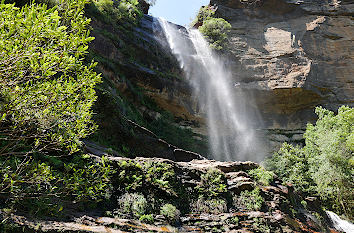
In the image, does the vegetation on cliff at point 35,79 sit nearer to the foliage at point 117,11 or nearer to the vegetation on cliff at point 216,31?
the foliage at point 117,11

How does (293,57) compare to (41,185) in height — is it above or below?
above

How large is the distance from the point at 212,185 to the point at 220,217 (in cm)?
138

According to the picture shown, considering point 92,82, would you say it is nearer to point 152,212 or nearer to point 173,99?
point 152,212

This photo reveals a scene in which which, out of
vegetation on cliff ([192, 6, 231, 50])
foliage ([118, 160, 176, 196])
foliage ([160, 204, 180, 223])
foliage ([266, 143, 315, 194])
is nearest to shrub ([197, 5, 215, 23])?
vegetation on cliff ([192, 6, 231, 50])

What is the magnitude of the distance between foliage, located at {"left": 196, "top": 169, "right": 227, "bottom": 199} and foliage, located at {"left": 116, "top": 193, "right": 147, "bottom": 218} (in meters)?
2.32

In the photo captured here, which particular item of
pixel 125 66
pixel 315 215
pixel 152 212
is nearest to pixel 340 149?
pixel 315 215

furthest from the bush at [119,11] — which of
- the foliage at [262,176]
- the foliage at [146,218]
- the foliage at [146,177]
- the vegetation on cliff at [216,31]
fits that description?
the foliage at [146,218]

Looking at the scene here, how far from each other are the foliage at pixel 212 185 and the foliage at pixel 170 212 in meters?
1.56

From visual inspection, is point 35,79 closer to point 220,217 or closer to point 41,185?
point 41,185

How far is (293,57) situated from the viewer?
25062 mm

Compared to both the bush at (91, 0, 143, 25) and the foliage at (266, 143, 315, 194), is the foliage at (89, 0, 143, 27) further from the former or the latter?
the foliage at (266, 143, 315, 194)

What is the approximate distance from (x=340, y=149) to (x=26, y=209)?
15.9m

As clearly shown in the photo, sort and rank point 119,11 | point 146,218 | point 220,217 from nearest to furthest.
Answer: point 146,218 < point 220,217 < point 119,11

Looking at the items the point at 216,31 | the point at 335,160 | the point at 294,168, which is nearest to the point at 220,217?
the point at 335,160
